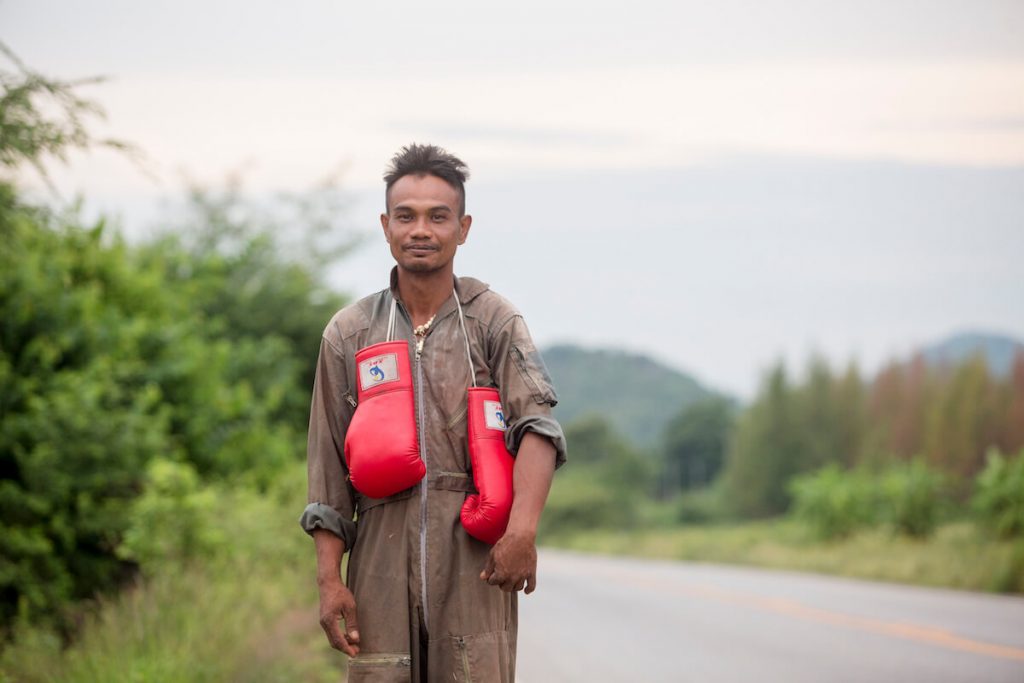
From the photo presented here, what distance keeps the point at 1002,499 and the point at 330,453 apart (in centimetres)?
1841

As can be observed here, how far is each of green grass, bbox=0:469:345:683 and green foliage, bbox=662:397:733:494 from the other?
4769 inches

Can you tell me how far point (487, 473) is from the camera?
12.5 ft

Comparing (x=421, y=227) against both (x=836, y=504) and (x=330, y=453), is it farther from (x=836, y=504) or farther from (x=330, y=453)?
(x=836, y=504)

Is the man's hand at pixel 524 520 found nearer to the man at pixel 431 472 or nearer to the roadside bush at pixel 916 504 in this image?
the man at pixel 431 472

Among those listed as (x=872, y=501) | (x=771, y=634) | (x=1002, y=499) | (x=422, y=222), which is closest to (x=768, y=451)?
(x=872, y=501)

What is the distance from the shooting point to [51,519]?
10.2 meters

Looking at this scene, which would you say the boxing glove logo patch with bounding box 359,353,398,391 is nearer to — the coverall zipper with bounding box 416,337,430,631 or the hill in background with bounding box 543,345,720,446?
the coverall zipper with bounding box 416,337,430,631

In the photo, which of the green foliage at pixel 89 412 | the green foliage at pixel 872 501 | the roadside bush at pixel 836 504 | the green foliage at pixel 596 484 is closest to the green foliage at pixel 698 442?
the green foliage at pixel 596 484

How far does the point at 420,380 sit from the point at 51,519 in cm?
706

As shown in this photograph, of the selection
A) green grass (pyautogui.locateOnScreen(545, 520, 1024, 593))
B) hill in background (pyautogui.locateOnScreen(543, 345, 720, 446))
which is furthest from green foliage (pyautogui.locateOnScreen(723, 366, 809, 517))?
hill in background (pyautogui.locateOnScreen(543, 345, 720, 446))

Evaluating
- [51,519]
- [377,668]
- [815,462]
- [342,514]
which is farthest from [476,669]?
[815,462]

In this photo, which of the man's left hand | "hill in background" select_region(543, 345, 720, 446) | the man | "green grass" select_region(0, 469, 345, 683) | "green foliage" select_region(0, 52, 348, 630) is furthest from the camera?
"hill in background" select_region(543, 345, 720, 446)

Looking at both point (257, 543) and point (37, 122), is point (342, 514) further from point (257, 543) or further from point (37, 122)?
point (257, 543)

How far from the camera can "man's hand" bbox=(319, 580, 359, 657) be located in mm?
3902
